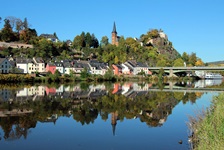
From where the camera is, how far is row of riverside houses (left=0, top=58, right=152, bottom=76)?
8100 cm

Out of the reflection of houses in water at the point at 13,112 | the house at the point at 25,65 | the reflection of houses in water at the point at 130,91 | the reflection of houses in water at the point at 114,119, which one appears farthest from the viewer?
the house at the point at 25,65

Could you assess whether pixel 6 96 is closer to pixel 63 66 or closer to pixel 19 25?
pixel 63 66

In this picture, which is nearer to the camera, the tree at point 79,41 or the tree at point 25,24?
the tree at point 25,24

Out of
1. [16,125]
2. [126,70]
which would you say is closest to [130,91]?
[16,125]

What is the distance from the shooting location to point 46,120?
741 inches

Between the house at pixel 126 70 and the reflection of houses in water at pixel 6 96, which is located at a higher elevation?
the house at pixel 126 70

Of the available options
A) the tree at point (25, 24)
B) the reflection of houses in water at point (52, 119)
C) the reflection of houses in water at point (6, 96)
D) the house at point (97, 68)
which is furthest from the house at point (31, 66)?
the reflection of houses in water at point (52, 119)

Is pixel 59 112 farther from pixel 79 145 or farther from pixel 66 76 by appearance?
pixel 66 76

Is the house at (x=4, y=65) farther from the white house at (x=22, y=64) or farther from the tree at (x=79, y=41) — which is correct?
the tree at (x=79, y=41)

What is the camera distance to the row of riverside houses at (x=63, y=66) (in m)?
81.0

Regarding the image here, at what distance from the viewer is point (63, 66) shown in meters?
93.0

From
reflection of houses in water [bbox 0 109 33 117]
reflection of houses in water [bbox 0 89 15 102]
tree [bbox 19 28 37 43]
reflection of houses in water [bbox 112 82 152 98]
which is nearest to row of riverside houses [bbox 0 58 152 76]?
tree [bbox 19 28 37 43]

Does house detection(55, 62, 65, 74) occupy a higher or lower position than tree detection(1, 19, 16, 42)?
lower

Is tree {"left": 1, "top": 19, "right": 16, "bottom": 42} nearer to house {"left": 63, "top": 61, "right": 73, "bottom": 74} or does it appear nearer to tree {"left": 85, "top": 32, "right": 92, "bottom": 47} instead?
house {"left": 63, "top": 61, "right": 73, "bottom": 74}
